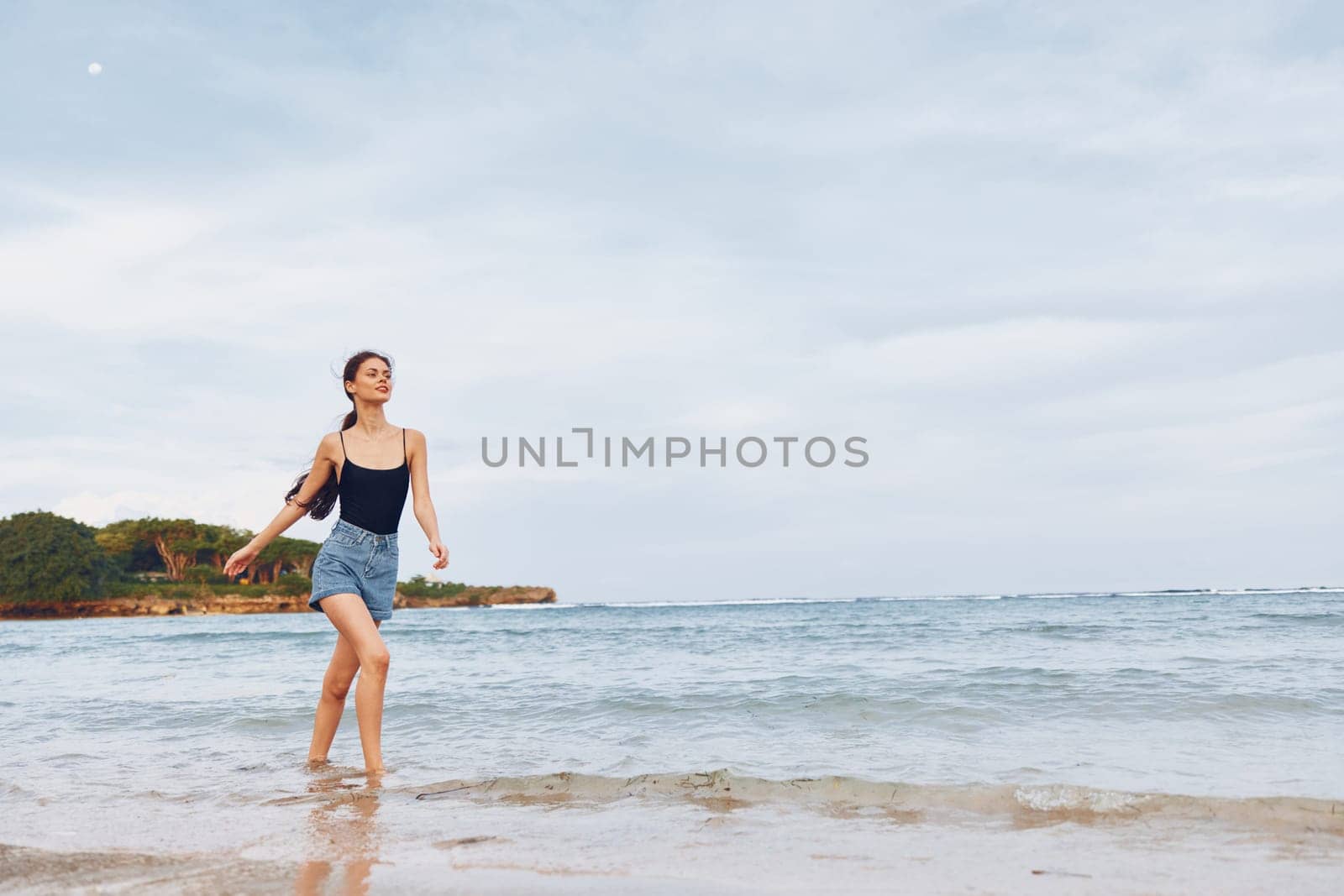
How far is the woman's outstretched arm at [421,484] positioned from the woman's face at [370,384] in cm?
24

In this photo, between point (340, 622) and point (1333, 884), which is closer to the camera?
point (1333, 884)

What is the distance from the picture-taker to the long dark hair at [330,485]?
496 centimetres

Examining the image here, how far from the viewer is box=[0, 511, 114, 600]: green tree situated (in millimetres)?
57531

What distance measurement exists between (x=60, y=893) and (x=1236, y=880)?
3239mm

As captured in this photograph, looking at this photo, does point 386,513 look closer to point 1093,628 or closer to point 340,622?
point 340,622

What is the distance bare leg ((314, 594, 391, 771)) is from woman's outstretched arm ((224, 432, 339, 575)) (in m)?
0.43

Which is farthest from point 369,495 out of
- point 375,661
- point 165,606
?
point 165,606


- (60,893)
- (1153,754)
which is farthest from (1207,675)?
(60,893)

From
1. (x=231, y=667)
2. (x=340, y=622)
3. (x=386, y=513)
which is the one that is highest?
(x=386, y=513)

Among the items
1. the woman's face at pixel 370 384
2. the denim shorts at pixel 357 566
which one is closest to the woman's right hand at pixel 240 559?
the denim shorts at pixel 357 566

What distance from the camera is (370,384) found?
4980mm

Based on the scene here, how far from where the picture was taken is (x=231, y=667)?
13.5 meters

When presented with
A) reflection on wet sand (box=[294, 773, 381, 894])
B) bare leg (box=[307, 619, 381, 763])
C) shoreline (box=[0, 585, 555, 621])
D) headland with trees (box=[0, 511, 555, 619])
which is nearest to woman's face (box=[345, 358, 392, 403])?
Answer: bare leg (box=[307, 619, 381, 763])

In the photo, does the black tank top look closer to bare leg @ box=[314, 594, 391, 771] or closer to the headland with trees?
bare leg @ box=[314, 594, 391, 771]
